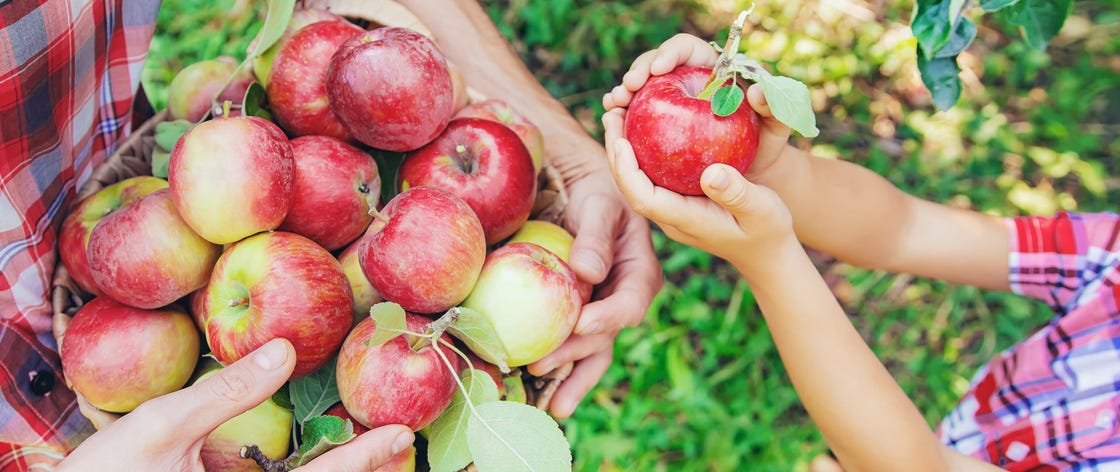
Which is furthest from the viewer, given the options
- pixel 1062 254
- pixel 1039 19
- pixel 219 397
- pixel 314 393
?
pixel 1062 254

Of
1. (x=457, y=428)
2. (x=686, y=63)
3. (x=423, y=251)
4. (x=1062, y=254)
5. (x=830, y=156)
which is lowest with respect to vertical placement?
(x=830, y=156)

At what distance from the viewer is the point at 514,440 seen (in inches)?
38.8

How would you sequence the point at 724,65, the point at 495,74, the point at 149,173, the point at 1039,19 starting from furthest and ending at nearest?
the point at 495,74 → the point at 149,173 → the point at 1039,19 → the point at 724,65

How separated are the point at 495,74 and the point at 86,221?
80cm

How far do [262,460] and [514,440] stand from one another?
1.03 feet

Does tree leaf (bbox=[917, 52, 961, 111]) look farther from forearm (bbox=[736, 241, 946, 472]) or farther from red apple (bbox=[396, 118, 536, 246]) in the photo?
red apple (bbox=[396, 118, 536, 246])

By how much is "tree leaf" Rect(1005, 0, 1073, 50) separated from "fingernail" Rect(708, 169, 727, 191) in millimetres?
623

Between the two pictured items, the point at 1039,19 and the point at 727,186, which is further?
the point at 1039,19

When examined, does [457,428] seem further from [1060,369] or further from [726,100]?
[1060,369]

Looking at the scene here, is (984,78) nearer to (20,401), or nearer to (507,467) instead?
(507,467)

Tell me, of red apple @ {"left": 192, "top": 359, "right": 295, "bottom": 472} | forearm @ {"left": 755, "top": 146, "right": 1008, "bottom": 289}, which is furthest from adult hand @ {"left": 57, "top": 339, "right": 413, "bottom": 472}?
forearm @ {"left": 755, "top": 146, "right": 1008, "bottom": 289}

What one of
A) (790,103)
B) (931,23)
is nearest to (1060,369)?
(931,23)

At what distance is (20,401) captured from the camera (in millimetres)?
1063

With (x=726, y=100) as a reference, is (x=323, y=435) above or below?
below
